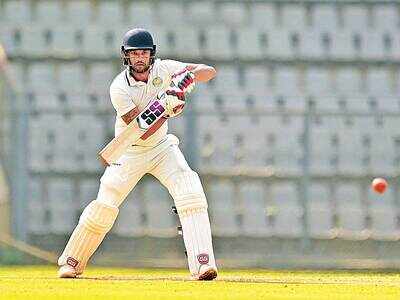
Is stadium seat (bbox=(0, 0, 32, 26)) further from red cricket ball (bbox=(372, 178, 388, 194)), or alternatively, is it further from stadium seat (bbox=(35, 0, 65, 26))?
red cricket ball (bbox=(372, 178, 388, 194))

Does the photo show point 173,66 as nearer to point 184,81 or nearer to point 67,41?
point 184,81

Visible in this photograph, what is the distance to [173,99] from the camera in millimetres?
6465

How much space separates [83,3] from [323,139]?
12.9 ft

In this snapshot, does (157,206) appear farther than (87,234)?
Yes

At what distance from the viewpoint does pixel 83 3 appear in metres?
12.8

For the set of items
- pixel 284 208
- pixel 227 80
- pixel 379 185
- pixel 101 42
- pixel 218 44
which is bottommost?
pixel 284 208

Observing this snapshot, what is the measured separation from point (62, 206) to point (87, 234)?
12.2 ft

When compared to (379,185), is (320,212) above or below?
below

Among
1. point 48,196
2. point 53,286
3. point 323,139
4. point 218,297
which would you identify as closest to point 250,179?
point 323,139

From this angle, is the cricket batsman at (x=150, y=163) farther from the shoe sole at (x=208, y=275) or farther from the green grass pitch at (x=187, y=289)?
the green grass pitch at (x=187, y=289)

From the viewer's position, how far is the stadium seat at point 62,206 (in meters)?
10.4

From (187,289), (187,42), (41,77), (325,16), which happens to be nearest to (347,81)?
(325,16)

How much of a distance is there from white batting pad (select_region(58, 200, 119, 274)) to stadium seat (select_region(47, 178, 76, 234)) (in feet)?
11.0

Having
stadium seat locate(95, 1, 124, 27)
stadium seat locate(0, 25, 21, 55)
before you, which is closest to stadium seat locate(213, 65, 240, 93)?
stadium seat locate(95, 1, 124, 27)
